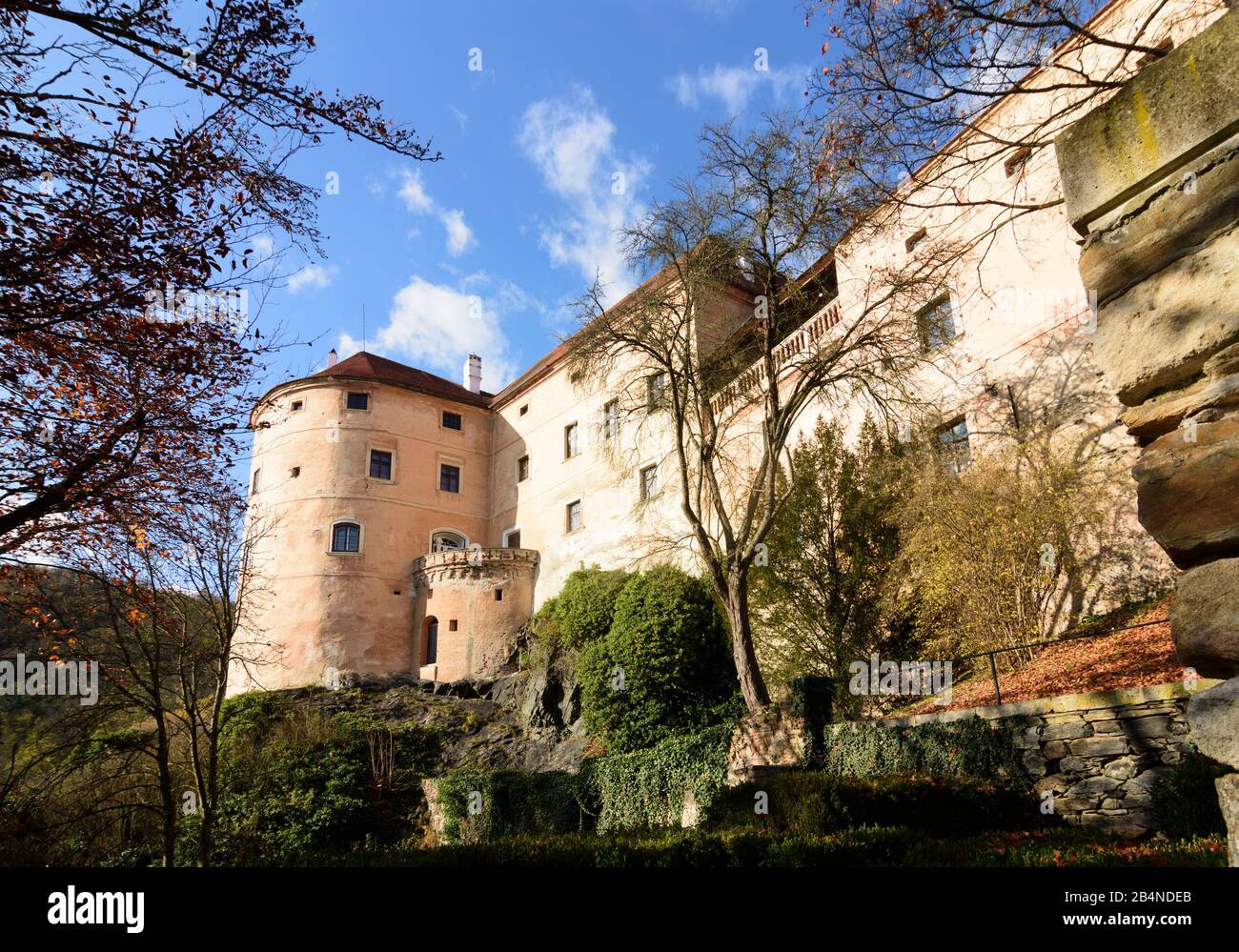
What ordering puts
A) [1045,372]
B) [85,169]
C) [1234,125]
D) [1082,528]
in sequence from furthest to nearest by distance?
[1045,372] < [1082,528] < [85,169] < [1234,125]

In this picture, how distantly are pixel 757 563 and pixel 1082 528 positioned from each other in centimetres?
597

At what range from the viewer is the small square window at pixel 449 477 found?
116ft

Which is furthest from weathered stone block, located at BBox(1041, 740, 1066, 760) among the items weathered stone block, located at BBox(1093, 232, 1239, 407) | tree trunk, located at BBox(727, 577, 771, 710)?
weathered stone block, located at BBox(1093, 232, 1239, 407)

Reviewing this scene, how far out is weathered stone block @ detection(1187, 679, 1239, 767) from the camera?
1.58m

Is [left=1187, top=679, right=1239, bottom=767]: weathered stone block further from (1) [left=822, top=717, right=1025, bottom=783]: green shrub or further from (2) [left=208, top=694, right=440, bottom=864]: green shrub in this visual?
(2) [left=208, top=694, right=440, bottom=864]: green shrub

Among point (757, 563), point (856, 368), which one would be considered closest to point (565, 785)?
point (757, 563)

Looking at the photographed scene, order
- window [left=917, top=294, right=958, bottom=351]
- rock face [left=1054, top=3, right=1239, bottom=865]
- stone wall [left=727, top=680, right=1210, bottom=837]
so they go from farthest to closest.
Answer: window [left=917, top=294, right=958, bottom=351], stone wall [left=727, top=680, right=1210, bottom=837], rock face [left=1054, top=3, right=1239, bottom=865]

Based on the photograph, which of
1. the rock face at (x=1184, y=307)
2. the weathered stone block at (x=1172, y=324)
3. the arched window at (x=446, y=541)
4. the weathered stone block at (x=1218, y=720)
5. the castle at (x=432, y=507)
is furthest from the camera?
the arched window at (x=446, y=541)

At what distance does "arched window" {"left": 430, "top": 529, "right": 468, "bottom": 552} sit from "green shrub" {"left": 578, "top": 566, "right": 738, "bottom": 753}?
624 inches

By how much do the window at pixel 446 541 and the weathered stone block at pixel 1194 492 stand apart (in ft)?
109

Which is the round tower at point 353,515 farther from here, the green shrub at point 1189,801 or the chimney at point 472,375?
the green shrub at point 1189,801

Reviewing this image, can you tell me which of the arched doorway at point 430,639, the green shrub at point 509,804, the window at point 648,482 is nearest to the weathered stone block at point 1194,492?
the green shrub at point 509,804

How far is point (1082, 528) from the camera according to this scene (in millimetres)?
13258
